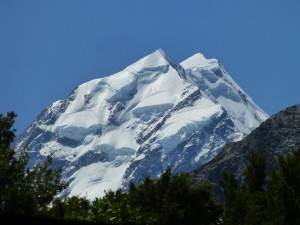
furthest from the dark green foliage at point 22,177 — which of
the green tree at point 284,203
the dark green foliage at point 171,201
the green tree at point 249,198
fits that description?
the green tree at point 284,203

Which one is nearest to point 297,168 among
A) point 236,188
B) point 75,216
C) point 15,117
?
point 236,188

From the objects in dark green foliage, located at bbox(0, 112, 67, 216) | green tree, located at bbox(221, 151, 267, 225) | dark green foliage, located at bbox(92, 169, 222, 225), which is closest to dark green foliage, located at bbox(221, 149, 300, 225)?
green tree, located at bbox(221, 151, 267, 225)

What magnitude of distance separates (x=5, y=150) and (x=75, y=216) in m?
6.17

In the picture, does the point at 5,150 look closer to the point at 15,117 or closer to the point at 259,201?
the point at 15,117

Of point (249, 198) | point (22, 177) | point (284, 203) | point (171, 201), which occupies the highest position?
point (22, 177)

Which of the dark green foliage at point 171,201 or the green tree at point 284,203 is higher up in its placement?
the dark green foliage at point 171,201

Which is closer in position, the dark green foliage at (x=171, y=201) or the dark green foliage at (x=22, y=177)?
the dark green foliage at (x=22, y=177)

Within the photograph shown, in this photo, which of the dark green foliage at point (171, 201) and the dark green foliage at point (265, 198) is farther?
the dark green foliage at point (171, 201)

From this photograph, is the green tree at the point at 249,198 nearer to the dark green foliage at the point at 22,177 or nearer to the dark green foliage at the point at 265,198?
the dark green foliage at the point at 265,198

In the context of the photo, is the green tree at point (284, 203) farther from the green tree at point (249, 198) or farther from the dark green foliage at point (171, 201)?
the dark green foliage at point (171, 201)

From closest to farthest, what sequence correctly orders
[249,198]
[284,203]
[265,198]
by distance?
[284,203] → [249,198] → [265,198]

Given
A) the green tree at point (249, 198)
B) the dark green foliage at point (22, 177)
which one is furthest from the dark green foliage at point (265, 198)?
the dark green foliage at point (22, 177)

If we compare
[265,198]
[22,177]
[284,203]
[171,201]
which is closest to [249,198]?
[265,198]

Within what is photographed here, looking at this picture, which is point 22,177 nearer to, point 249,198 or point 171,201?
point 171,201
